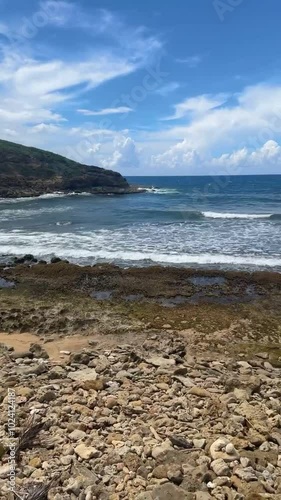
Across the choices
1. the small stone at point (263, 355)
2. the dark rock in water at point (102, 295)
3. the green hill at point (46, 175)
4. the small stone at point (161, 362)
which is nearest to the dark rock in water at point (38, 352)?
the small stone at point (161, 362)

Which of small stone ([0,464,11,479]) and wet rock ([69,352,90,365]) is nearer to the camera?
small stone ([0,464,11,479])

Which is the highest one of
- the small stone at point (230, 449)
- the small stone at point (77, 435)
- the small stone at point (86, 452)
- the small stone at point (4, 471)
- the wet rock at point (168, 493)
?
the wet rock at point (168, 493)

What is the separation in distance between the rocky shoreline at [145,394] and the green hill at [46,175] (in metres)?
62.4

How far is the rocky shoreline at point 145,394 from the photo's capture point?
4.80 m

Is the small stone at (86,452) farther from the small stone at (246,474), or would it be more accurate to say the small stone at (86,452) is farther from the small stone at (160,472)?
the small stone at (246,474)

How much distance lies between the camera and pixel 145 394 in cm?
718

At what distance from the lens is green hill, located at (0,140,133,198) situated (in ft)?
256

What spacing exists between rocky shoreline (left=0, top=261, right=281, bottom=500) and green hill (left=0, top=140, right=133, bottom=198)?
62.4m

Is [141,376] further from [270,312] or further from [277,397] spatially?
[270,312]

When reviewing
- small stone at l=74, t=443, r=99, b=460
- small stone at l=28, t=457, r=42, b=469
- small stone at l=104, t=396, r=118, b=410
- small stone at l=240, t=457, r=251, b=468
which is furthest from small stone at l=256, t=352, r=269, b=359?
small stone at l=28, t=457, r=42, b=469

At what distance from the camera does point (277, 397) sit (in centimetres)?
732

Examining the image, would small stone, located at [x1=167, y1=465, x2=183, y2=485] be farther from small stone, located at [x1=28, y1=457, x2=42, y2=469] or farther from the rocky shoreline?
small stone, located at [x1=28, y1=457, x2=42, y2=469]

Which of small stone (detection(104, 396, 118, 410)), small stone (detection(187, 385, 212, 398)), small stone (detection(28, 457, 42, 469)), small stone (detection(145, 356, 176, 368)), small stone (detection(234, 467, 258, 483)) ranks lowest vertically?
small stone (detection(145, 356, 176, 368))

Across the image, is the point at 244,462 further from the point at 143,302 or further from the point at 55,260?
the point at 55,260
